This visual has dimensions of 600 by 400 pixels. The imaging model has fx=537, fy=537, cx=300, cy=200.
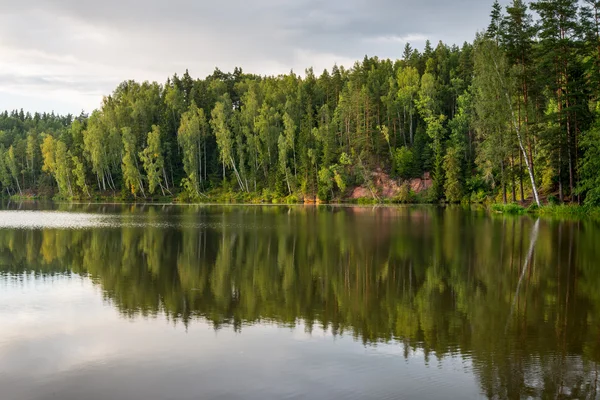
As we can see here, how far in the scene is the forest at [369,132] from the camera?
44.8m

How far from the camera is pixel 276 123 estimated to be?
104188mm

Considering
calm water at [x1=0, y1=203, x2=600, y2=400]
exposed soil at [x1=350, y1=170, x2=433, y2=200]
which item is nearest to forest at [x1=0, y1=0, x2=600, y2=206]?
exposed soil at [x1=350, y1=170, x2=433, y2=200]

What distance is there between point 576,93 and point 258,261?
3376cm

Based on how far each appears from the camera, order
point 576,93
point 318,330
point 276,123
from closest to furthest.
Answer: point 318,330 < point 576,93 < point 276,123

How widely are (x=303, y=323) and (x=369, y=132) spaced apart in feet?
263

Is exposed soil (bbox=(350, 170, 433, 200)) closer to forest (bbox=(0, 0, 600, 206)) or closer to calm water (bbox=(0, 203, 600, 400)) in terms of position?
forest (bbox=(0, 0, 600, 206))

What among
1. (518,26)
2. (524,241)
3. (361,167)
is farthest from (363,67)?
(524,241)

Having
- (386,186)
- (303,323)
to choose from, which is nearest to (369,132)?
(386,186)

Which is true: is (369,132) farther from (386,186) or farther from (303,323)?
(303,323)

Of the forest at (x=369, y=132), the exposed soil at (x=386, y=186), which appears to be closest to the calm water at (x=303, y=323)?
the forest at (x=369, y=132)

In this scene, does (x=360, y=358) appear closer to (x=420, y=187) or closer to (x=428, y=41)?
(x=420, y=187)

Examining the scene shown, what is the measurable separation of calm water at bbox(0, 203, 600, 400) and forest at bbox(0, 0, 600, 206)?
26215 mm

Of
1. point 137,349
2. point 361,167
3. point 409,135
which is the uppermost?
point 409,135

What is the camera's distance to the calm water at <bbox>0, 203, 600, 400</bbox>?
822 centimetres
